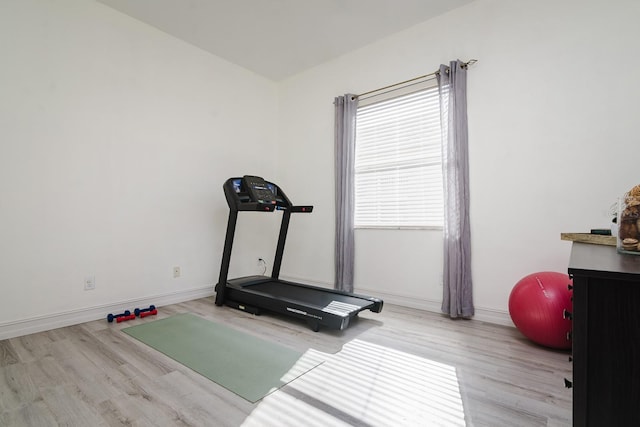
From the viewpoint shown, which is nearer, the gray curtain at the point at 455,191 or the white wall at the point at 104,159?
the white wall at the point at 104,159

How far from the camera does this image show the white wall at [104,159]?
2477mm

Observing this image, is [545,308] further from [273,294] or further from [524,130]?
[273,294]

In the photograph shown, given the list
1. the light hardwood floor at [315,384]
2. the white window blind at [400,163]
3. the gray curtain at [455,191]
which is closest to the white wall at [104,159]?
the light hardwood floor at [315,384]

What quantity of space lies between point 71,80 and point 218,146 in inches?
60.7

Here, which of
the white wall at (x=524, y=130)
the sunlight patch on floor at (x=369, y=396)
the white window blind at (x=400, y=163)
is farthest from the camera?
the white window blind at (x=400, y=163)

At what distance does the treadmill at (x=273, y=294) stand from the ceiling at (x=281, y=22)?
1674 mm

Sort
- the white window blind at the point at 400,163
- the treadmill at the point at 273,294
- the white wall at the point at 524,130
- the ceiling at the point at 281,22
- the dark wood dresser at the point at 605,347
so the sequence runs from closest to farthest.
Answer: the dark wood dresser at the point at 605,347 → the white wall at the point at 524,130 → the treadmill at the point at 273,294 → the ceiling at the point at 281,22 → the white window blind at the point at 400,163

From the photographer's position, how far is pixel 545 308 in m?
2.09

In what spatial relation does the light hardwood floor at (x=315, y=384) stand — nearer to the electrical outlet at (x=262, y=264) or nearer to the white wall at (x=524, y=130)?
the white wall at (x=524, y=130)

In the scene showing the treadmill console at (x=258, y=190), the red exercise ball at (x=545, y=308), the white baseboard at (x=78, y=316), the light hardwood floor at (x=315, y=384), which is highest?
the treadmill console at (x=258, y=190)

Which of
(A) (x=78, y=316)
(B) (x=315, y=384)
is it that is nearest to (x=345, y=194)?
(B) (x=315, y=384)

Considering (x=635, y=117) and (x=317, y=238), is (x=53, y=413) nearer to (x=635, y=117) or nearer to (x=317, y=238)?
(x=317, y=238)

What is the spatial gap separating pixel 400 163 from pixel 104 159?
9.89 ft

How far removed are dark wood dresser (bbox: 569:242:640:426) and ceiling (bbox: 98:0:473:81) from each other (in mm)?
3058
